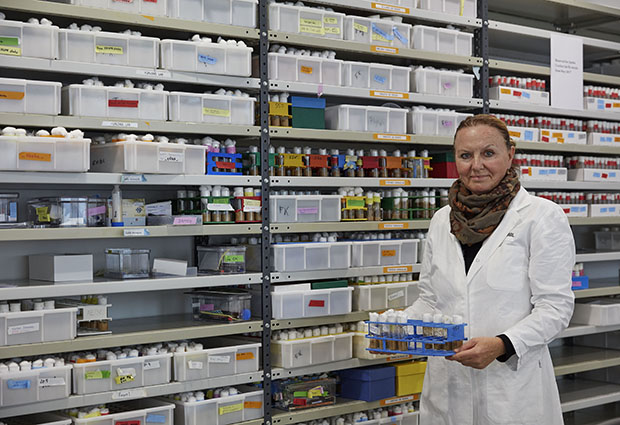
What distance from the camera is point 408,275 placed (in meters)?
4.47

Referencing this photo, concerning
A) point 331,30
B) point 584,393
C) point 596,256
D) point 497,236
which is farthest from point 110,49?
point 584,393

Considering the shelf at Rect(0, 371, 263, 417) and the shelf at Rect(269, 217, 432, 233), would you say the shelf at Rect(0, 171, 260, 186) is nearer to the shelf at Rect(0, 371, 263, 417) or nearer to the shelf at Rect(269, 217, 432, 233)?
the shelf at Rect(269, 217, 432, 233)

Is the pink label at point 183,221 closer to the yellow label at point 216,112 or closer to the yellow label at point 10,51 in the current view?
the yellow label at point 216,112

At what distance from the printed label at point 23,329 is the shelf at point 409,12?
7.06ft

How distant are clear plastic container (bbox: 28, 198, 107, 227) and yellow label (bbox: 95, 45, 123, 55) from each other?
2.19 feet

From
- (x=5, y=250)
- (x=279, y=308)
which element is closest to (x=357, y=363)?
(x=279, y=308)

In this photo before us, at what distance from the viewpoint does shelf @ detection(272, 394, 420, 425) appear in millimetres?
3886

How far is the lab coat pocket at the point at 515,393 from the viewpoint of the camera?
2.78 m

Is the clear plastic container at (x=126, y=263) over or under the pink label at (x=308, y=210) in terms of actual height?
under

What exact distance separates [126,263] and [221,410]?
84cm

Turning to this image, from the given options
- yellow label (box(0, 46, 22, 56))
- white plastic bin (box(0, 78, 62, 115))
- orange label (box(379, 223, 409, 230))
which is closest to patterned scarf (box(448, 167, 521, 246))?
orange label (box(379, 223, 409, 230))

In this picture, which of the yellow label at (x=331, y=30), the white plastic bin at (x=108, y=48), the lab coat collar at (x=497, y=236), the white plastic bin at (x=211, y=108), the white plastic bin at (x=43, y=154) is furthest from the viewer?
the yellow label at (x=331, y=30)

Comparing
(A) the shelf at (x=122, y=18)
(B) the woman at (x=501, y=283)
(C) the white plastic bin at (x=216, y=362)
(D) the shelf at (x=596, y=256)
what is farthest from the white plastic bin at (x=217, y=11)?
(D) the shelf at (x=596, y=256)

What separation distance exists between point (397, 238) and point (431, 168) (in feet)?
1.69
